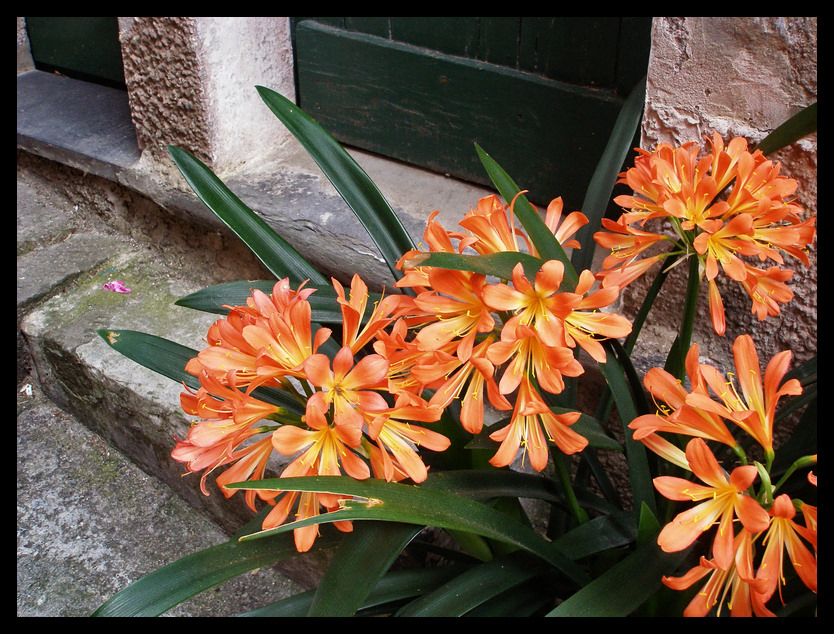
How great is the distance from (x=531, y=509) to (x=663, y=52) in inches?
37.3

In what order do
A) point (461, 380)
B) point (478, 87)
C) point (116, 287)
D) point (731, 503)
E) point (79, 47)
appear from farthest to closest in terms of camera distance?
point (79, 47), point (116, 287), point (478, 87), point (461, 380), point (731, 503)

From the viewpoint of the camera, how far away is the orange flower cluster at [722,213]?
0.81 metres

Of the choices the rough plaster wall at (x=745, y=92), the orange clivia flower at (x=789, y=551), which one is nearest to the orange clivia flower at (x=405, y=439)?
the orange clivia flower at (x=789, y=551)

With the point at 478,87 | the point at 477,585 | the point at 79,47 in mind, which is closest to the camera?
the point at 477,585

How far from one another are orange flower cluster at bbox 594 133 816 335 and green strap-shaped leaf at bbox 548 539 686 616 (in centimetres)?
27

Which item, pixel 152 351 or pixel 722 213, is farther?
pixel 152 351

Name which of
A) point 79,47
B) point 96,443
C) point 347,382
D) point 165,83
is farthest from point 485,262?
point 79,47

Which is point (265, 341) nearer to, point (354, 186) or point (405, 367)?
point (405, 367)

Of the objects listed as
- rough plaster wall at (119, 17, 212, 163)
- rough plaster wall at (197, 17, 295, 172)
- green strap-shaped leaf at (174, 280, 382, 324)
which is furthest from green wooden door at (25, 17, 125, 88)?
green strap-shaped leaf at (174, 280, 382, 324)

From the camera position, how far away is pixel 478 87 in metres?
1.63

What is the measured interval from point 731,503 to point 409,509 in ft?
1.03

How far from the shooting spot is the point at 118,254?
2.00m

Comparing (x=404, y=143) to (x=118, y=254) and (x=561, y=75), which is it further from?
(x=118, y=254)

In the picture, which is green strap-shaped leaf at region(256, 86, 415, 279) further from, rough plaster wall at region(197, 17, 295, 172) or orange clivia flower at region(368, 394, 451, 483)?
rough plaster wall at region(197, 17, 295, 172)
